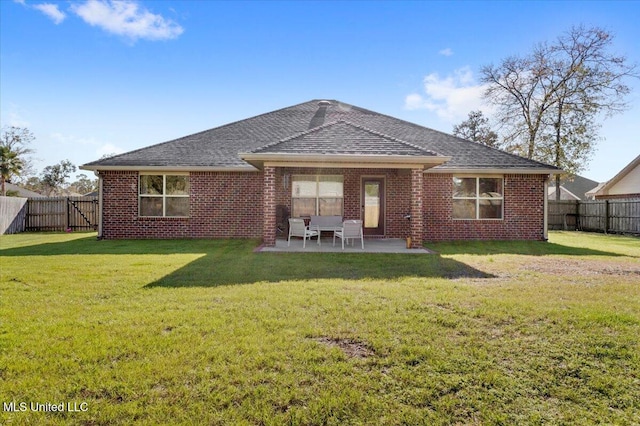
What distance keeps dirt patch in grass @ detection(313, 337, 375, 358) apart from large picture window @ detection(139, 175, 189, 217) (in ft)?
35.7

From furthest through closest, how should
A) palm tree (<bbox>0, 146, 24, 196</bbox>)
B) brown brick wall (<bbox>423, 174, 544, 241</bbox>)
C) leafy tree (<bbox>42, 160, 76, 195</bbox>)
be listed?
leafy tree (<bbox>42, 160, 76, 195</bbox>), palm tree (<bbox>0, 146, 24, 196</bbox>), brown brick wall (<bbox>423, 174, 544, 241</bbox>)

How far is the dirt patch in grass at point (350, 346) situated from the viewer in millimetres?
3229

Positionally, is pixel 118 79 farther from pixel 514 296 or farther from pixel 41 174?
pixel 41 174

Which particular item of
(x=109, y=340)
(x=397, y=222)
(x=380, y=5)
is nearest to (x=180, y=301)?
(x=109, y=340)

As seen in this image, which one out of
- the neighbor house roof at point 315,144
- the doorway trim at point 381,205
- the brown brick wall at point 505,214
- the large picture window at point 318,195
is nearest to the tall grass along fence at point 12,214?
the neighbor house roof at point 315,144

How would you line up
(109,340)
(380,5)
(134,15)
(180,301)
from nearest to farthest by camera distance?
(109,340) → (180,301) → (134,15) → (380,5)

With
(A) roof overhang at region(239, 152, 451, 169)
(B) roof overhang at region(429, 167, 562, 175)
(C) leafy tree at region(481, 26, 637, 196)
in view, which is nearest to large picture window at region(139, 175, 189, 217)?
(A) roof overhang at region(239, 152, 451, 169)

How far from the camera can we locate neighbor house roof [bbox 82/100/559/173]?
32.3ft

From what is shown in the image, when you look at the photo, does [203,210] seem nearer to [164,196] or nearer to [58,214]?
[164,196]

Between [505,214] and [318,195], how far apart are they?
7.19 meters

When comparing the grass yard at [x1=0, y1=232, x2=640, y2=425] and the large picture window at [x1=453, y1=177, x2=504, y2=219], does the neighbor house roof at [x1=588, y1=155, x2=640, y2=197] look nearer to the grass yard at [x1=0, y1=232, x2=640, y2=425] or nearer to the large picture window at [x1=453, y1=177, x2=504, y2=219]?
the large picture window at [x1=453, y1=177, x2=504, y2=219]

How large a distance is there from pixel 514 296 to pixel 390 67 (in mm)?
13553

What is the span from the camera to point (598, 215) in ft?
61.2

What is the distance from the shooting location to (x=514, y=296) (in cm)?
508
